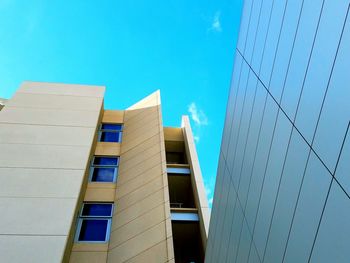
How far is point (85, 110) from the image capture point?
25.2 meters

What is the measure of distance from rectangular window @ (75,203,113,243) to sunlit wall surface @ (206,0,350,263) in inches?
346

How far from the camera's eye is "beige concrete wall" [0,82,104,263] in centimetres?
1578

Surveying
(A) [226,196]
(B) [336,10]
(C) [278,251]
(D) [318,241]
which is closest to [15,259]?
(A) [226,196]

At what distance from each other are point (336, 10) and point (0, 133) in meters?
19.6

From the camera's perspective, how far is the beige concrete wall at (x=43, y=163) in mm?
15781

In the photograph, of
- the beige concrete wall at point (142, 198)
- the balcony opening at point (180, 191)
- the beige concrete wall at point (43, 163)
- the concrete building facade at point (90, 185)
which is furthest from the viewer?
the balcony opening at point (180, 191)

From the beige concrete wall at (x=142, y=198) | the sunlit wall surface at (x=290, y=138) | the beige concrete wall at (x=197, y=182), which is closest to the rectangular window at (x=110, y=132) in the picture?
the beige concrete wall at (x=142, y=198)

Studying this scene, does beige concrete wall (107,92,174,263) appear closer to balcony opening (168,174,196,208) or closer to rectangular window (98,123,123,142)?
rectangular window (98,123,123,142)

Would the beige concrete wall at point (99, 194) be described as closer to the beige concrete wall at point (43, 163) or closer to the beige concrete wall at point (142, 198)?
the beige concrete wall at point (142, 198)

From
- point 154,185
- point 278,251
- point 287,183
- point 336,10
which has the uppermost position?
point 154,185

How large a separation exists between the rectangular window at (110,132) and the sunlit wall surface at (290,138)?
15.4m

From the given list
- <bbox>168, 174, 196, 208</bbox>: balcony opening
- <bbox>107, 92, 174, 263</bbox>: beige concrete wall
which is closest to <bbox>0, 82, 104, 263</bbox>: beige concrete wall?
<bbox>107, 92, 174, 263</bbox>: beige concrete wall

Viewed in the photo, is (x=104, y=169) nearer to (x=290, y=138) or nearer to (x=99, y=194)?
(x=99, y=194)

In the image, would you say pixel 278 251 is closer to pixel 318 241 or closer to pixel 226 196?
pixel 318 241
